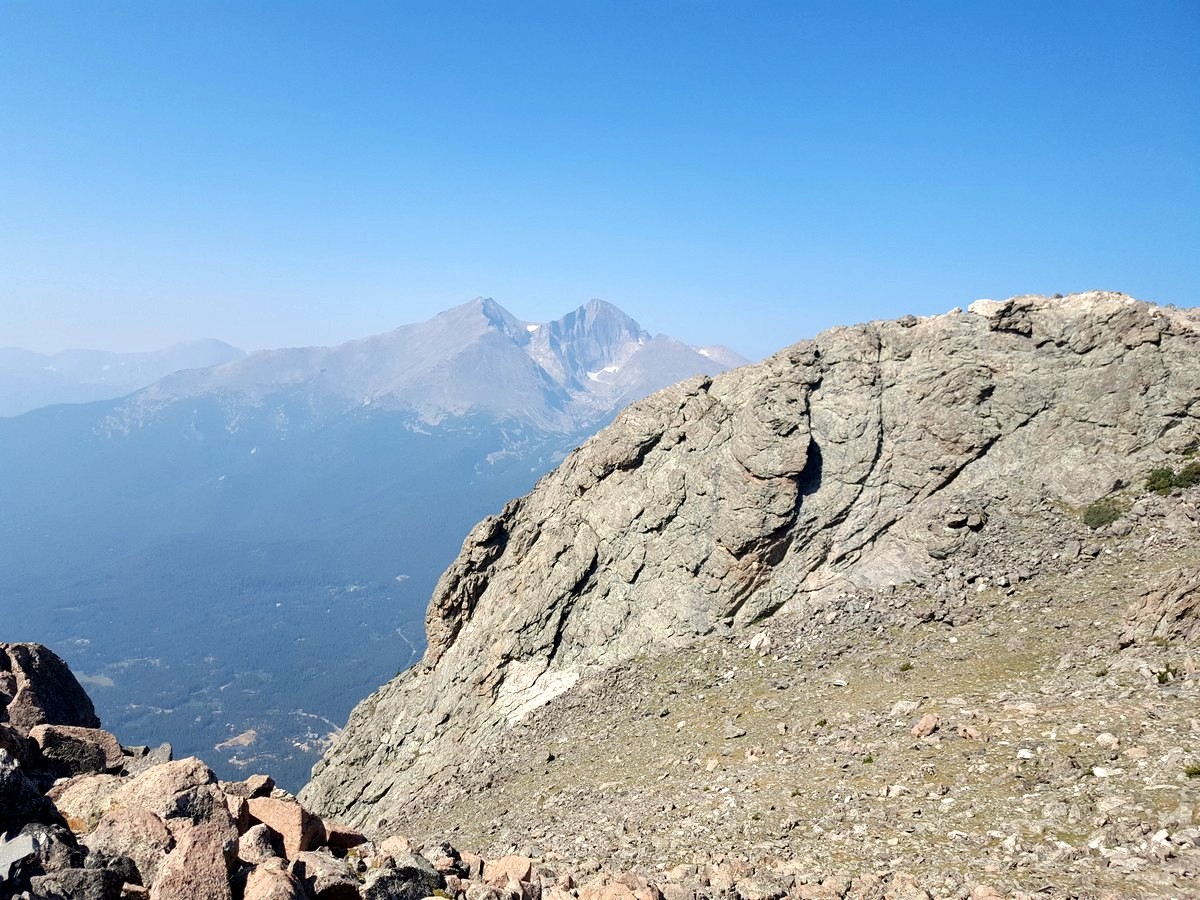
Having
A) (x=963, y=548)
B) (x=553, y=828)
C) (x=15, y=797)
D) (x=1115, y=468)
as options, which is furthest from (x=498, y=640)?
(x=1115, y=468)

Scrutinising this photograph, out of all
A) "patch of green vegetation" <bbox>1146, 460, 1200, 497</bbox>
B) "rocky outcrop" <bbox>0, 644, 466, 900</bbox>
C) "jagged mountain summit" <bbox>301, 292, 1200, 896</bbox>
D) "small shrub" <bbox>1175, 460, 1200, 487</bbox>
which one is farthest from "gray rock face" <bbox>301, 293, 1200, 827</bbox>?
"rocky outcrop" <bbox>0, 644, 466, 900</bbox>

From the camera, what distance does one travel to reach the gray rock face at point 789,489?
3941cm

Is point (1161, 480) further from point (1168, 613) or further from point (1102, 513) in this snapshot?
point (1168, 613)

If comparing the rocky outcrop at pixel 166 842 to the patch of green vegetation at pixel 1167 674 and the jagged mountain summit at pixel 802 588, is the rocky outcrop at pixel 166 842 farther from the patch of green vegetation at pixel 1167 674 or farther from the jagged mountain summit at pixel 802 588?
the patch of green vegetation at pixel 1167 674

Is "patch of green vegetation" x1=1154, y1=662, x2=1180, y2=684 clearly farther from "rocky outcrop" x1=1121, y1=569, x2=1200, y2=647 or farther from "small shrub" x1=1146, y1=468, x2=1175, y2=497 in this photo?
"small shrub" x1=1146, y1=468, x2=1175, y2=497

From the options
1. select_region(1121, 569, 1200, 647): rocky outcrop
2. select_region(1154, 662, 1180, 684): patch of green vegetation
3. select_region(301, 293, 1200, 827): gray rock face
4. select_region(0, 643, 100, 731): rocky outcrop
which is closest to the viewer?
select_region(1154, 662, 1180, 684): patch of green vegetation

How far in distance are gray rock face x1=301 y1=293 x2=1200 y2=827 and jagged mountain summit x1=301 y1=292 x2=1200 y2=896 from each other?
0.54 ft

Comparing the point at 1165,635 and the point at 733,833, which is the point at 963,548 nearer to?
the point at 1165,635

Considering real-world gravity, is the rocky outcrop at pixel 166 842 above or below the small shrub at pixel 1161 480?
below

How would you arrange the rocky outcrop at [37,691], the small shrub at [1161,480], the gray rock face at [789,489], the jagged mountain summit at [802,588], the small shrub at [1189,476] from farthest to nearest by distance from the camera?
the gray rock face at [789,489]
the small shrub at [1161,480]
the small shrub at [1189,476]
the jagged mountain summit at [802,588]
the rocky outcrop at [37,691]

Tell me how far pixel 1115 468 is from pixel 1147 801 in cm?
2589

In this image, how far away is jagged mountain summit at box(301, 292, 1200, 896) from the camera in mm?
26656

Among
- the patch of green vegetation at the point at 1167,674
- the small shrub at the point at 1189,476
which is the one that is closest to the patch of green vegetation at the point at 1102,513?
the small shrub at the point at 1189,476

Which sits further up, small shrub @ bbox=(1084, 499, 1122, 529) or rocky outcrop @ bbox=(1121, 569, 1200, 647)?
small shrub @ bbox=(1084, 499, 1122, 529)
